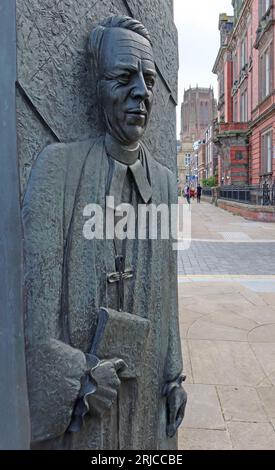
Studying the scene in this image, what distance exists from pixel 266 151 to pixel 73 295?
27.7m

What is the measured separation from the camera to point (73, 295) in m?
1.40

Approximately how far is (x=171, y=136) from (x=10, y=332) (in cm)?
116

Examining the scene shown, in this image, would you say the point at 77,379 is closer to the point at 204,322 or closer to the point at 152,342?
the point at 152,342

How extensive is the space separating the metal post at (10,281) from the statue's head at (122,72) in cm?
29

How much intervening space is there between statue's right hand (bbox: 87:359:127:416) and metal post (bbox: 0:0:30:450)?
22 cm

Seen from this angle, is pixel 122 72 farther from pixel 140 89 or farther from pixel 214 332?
pixel 214 332

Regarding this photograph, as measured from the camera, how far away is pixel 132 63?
4.56ft

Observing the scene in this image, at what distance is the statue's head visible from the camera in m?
1.38

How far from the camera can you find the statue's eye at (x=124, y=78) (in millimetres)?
1390

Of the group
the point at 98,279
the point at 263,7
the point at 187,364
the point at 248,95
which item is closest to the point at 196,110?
the point at 248,95

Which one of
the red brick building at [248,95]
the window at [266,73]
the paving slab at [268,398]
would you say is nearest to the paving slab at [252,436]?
the paving slab at [268,398]

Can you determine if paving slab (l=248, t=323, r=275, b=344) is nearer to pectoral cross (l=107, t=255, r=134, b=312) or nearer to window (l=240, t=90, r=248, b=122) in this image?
pectoral cross (l=107, t=255, r=134, b=312)
